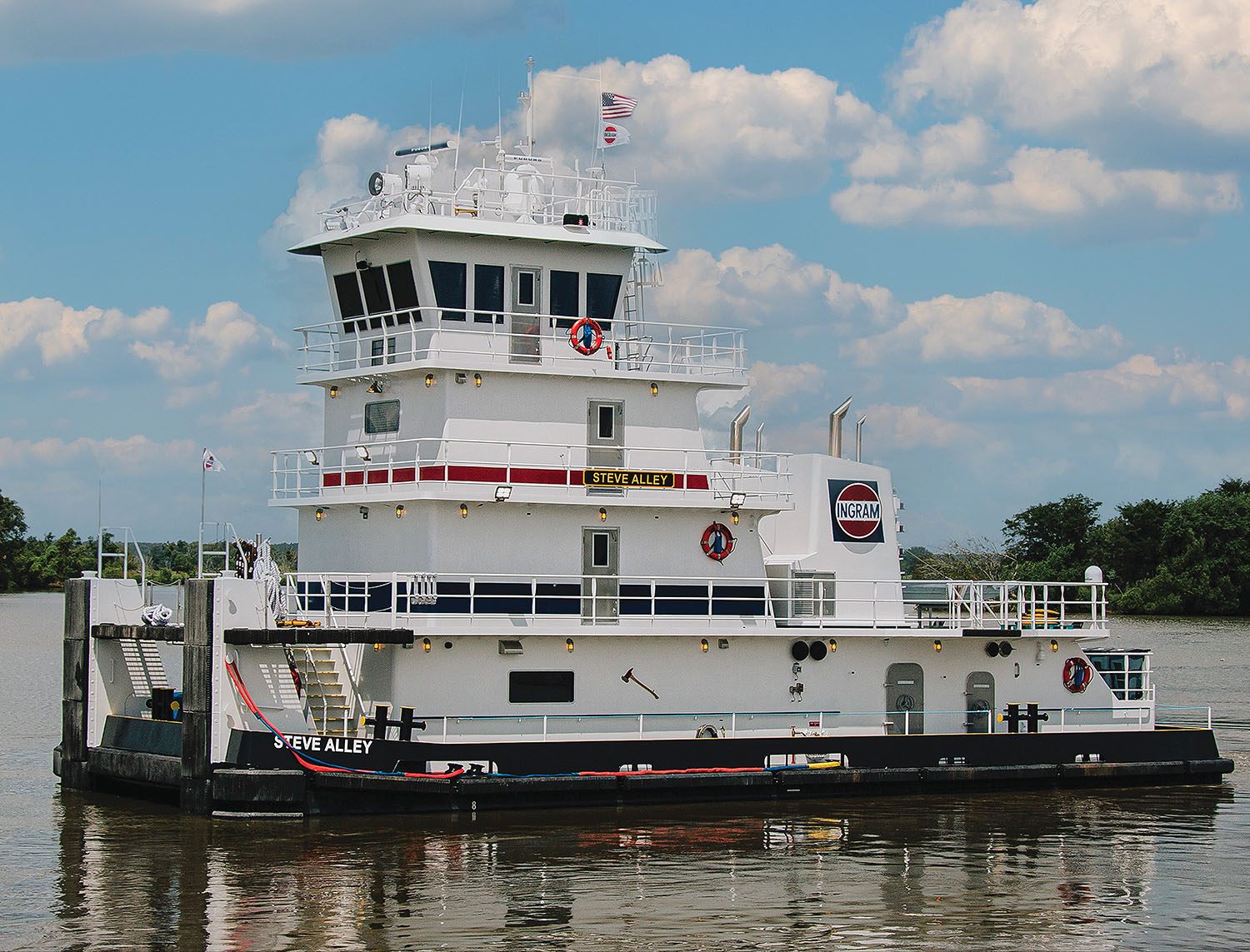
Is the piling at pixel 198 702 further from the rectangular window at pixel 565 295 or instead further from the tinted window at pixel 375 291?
the rectangular window at pixel 565 295

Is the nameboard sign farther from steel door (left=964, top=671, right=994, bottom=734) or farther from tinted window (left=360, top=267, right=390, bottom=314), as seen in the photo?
steel door (left=964, top=671, right=994, bottom=734)

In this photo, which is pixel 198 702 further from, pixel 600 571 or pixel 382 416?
pixel 600 571

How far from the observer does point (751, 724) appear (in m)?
22.6

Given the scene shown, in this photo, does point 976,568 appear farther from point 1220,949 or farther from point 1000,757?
point 1220,949

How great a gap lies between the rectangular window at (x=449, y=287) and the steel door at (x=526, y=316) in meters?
0.79

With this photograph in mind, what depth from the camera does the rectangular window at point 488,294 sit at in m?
22.4

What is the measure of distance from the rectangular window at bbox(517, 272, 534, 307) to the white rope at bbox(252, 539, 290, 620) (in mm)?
5349

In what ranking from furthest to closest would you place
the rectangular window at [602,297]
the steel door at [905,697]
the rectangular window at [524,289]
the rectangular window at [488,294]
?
1. the steel door at [905,697]
2. the rectangular window at [602,297]
3. the rectangular window at [524,289]
4. the rectangular window at [488,294]

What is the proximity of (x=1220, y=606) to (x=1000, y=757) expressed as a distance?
57837mm

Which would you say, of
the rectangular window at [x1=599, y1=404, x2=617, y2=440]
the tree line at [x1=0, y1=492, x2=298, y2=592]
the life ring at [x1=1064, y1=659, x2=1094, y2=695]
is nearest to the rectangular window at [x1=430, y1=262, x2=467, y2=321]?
the rectangular window at [x1=599, y1=404, x2=617, y2=440]

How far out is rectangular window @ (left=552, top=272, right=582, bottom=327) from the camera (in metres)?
22.9

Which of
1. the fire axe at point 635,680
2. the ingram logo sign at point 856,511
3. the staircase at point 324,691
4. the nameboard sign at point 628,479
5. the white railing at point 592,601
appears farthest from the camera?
the ingram logo sign at point 856,511

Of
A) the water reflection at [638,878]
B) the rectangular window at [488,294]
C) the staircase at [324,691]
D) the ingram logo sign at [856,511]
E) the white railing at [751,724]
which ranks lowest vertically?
the water reflection at [638,878]

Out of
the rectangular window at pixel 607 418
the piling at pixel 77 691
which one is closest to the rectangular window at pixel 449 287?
the rectangular window at pixel 607 418
